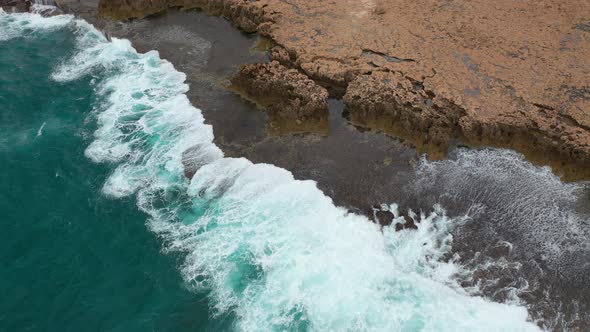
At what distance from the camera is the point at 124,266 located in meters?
20.9

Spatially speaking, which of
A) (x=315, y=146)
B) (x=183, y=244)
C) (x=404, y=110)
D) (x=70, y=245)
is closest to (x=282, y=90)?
(x=315, y=146)

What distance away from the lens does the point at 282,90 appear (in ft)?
95.6

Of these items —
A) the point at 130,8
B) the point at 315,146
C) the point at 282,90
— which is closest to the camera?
the point at 315,146

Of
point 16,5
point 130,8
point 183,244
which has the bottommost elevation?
point 183,244

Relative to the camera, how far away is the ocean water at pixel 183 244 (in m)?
19.1

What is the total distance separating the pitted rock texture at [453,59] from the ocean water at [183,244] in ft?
24.1

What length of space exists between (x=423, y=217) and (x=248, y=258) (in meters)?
9.09

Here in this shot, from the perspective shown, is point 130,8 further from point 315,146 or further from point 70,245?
point 70,245

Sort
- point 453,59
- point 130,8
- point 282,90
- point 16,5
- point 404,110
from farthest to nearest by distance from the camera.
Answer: point 16,5, point 130,8, point 453,59, point 282,90, point 404,110

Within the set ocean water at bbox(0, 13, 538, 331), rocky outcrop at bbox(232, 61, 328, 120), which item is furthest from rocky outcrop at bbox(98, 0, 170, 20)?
rocky outcrop at bbox(232, 61, 328, 120)

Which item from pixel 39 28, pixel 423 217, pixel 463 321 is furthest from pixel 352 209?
pixel 39 28

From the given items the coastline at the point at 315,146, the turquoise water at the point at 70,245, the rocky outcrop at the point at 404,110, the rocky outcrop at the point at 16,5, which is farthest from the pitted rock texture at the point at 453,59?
the turquoise water at the point at 70,245

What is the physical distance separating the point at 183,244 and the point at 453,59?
21455 mm

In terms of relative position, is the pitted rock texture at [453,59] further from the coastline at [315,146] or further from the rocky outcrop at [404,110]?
the coastline at [315,146]
